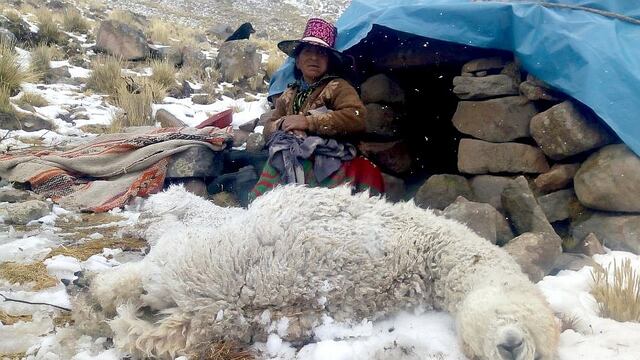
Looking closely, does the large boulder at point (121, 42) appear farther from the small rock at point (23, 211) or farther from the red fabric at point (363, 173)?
the red fabric at point (363, 173)

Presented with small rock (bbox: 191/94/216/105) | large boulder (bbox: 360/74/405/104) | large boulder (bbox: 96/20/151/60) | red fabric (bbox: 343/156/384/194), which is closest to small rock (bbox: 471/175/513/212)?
red fabric (bbox: 343/156/384/194)

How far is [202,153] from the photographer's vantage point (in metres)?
4.94

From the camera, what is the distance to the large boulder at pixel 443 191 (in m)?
4.06

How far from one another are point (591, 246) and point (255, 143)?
11.5 ft

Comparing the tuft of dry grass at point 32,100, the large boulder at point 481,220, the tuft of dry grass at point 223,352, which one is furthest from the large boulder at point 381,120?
the tuft of dry grass at point 32,100

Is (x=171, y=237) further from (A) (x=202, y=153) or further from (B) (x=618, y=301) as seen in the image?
(A) (x=202, y=153)

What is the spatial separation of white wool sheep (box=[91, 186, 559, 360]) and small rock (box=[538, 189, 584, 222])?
1725 millimetres

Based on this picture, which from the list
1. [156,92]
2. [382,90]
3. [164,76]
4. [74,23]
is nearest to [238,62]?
[164,76]

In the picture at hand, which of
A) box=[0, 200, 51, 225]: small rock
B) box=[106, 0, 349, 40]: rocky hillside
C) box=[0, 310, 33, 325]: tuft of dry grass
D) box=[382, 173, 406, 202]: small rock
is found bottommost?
box=[106, 0, 349, 40]: rocky hillside

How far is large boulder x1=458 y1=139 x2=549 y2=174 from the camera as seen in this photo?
12.7 feet

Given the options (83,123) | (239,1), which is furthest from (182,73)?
(239,1)

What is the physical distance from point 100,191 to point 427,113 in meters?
3.34

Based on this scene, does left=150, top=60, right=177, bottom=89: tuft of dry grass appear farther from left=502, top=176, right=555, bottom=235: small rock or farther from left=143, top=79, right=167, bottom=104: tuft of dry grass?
left=502, top=176, right=555, bottom=235: small rock

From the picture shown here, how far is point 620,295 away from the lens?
2.13 meters
